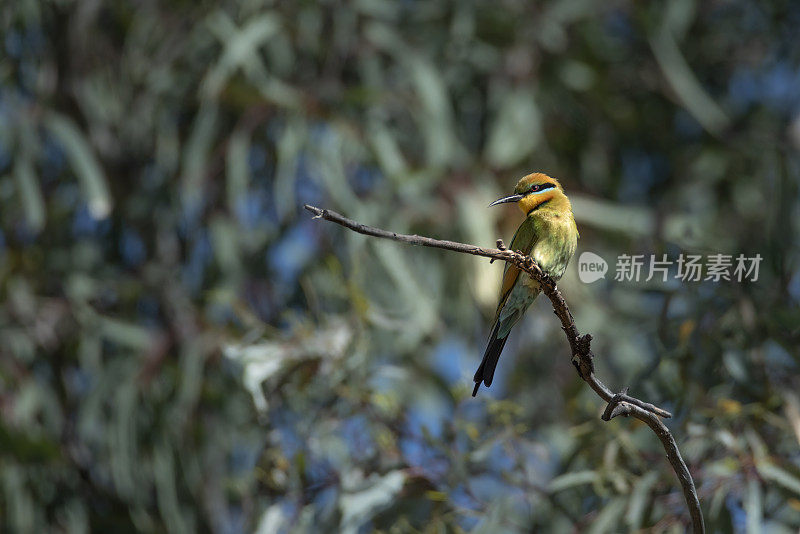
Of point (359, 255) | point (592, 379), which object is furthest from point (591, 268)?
point (359, 255)

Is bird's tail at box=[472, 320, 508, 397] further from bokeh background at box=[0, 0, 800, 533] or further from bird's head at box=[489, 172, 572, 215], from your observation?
bokeh background at box=[0, 0, 800, 533]

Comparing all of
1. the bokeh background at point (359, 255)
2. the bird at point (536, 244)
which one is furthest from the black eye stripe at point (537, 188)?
the bokeh background at point (359, 255)

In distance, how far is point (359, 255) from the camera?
2.55 metres

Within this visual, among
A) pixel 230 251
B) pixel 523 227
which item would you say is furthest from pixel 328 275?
pixel 523 227

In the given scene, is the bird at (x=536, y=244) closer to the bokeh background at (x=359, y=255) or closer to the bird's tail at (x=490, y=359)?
the bird's tail at (x=490, y=359)

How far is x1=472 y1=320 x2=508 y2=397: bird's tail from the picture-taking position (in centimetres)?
103

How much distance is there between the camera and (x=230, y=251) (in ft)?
9.79

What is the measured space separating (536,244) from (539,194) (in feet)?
0.19

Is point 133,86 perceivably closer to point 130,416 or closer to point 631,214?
point 130,416

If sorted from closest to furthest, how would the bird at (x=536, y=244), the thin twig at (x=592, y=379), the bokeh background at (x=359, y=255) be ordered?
the thin twig at (x=592, y=379), the bird at (x=536, y=244), the bokeh background at (x=359, y=255)

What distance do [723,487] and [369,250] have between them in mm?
1131

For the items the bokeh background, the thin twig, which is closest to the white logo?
the thin twig

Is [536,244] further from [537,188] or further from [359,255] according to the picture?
[359,255]

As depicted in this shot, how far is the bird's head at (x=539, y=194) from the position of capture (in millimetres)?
1146
